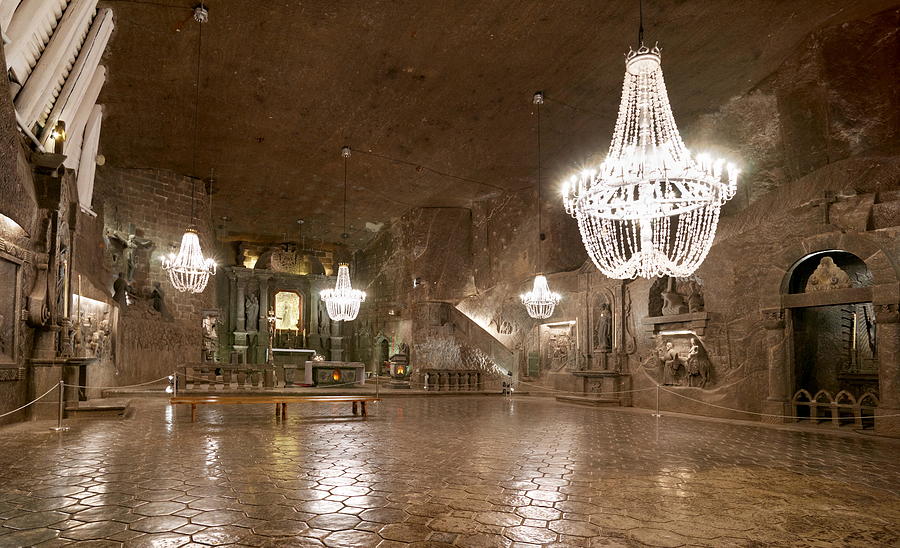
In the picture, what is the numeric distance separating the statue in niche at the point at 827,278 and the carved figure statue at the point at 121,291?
14.2m

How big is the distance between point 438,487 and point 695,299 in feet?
26.6

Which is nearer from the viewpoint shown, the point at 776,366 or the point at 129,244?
the point at 776,366

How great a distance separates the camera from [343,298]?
14.6 m

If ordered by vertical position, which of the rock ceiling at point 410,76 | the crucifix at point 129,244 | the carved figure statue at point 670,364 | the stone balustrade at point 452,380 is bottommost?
the stone balustrade at point 452,380

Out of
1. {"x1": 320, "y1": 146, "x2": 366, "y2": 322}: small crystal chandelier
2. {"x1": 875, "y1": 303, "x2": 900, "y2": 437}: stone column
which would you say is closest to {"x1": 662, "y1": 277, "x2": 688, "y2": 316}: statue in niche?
{"x1": 875, "y1": 303, "x2": 900, "y2": 437}: stone column

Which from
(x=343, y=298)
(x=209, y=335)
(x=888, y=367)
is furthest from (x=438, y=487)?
(x=209, y=335)

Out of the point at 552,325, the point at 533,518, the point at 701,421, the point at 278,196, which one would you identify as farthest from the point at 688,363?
the point at 278,196

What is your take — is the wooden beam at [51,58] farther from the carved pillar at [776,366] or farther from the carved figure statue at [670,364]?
the carved pillar at [776,366]

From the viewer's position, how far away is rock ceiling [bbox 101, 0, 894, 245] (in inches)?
346

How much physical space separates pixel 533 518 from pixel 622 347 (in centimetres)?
951

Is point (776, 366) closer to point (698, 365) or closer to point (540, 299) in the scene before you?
point (698, 365)

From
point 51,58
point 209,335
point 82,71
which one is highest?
point 82,71

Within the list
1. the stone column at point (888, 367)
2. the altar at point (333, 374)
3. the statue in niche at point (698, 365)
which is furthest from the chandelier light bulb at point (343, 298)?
the stone column at point (888, 367)

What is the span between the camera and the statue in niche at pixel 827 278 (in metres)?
8.88
